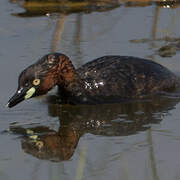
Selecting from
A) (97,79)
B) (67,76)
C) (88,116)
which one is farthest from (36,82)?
(97,79)

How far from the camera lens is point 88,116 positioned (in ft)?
26.7

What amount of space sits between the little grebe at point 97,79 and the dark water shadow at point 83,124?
0.15 metres

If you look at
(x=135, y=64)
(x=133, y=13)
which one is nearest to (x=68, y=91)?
(x=135, y=64)

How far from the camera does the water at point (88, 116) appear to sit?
6434mm

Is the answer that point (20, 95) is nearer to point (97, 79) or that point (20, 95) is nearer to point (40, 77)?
point (40, 77)

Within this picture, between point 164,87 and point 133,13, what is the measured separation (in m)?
3.38

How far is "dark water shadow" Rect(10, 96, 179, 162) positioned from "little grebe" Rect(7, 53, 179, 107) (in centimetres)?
15

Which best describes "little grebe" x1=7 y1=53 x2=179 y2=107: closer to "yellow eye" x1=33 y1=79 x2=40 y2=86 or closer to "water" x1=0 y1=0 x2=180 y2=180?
"yellow eye" x1=33 y1=79 x2=40 y2=86

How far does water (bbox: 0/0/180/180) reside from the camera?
21.1 feet

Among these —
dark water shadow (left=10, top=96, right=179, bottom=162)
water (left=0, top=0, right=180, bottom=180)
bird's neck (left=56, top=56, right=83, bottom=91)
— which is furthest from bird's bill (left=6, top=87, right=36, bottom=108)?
bird's neck (left=56, top=56, right=83, bottom=91)

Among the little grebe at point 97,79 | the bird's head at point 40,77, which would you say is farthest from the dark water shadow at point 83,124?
the bird's head at point 40,77

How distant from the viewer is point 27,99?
843 centimetres

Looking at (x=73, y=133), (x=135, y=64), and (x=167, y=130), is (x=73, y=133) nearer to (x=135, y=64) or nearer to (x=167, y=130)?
(x=167, y=130)

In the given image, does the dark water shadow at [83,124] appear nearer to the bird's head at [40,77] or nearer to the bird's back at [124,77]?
the bird's back at [124,77]
